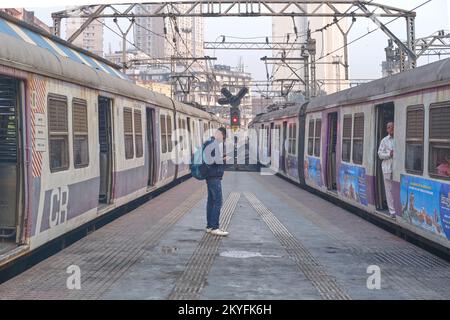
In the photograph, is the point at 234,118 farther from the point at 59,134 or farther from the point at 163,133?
the point at 59,134

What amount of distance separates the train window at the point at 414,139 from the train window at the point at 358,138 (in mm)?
2772

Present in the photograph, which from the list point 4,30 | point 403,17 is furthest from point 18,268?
point 403,17

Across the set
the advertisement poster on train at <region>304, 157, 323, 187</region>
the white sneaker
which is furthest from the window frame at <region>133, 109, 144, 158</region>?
the advertisement poster on train at <region>304, 157, 323, 187</region>

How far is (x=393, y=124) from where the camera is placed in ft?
33.4

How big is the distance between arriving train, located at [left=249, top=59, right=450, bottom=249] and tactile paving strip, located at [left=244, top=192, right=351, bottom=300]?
6.06 feet

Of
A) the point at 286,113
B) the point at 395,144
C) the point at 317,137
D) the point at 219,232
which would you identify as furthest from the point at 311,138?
the point at 219,232

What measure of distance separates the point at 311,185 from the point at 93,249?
395 inches

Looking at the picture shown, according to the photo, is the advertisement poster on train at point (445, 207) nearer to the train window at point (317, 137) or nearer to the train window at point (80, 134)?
the train window at point (80, 134)

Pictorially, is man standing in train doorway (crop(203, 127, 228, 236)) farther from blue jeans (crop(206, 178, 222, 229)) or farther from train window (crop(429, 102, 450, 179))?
train window (crop(429, 102, 450, 179))

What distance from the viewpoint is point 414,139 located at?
9.05 metres

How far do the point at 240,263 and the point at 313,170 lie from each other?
9.83 m

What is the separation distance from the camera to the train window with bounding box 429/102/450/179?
308 inches

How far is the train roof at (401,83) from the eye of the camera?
8.22 metres
